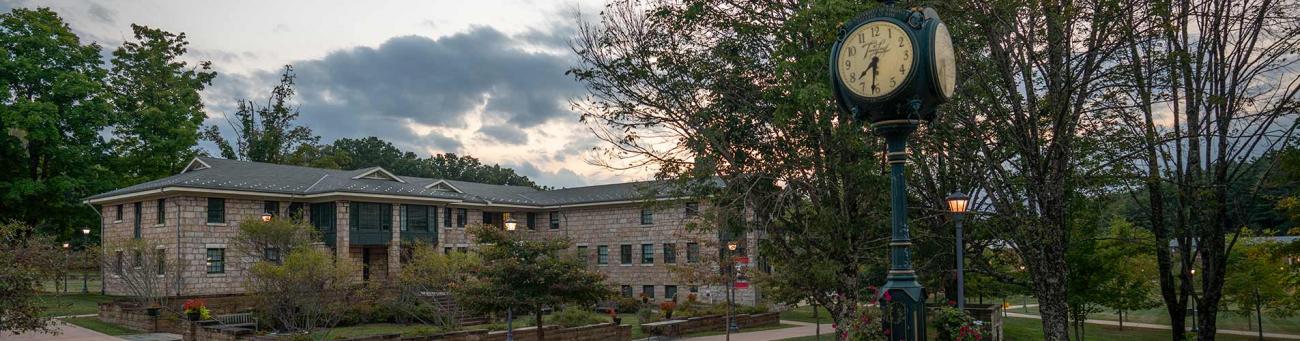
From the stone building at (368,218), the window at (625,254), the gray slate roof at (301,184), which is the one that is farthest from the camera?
the window at (625,254)

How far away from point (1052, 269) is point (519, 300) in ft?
40.4

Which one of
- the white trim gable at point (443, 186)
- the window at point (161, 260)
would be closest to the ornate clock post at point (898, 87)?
the window at point (161, 260)

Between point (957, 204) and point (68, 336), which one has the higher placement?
point (957, 204)

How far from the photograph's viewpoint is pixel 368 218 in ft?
129

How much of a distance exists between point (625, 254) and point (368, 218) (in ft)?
47.3

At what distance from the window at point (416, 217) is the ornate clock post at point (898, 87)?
36956 millimetres

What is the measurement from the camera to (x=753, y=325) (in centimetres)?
3400

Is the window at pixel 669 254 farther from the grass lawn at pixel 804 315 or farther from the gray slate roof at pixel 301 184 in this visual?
the grass lawn at pixel 804 315

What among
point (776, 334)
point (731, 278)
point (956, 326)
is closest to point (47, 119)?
point (731, 278)

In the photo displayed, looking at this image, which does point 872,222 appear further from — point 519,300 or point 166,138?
point 166,138

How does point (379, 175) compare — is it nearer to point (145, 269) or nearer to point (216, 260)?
point (216, 260)

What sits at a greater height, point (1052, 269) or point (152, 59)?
point (152, 59)

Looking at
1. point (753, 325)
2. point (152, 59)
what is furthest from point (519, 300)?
point (152, 59)

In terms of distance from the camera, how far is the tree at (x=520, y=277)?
21.8 meters
